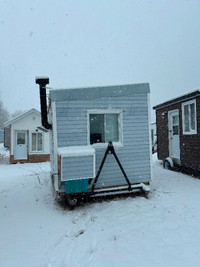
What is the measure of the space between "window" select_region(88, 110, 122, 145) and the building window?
3.44m

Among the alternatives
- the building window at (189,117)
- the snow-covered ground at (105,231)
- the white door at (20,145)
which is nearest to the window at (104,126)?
the snow-covered ground at (105,231)

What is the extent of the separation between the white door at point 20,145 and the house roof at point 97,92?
10.4 metres

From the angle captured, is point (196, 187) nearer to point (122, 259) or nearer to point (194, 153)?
Result: point (194, 153)

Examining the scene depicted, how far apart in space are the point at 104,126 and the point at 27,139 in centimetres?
1051

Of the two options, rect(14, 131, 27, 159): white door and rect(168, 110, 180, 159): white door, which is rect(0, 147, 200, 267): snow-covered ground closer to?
rect(168, 110, 180, 159): white door

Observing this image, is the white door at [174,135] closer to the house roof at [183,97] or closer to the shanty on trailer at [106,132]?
the house roof at [183,97]

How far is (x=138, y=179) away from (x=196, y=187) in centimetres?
203

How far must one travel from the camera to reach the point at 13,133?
49.2ft

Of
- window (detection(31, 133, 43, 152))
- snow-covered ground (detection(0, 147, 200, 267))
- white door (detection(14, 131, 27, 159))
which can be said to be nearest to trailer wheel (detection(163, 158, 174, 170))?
snow-covered ground (detection(0, 147, 200, 267))

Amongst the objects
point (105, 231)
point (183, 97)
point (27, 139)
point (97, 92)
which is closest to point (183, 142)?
point (183, 97)

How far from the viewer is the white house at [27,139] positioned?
15.0m

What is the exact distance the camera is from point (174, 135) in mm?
9875

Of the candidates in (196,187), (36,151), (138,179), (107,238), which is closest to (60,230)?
(107,238)

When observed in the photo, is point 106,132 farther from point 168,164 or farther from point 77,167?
point 168,164
